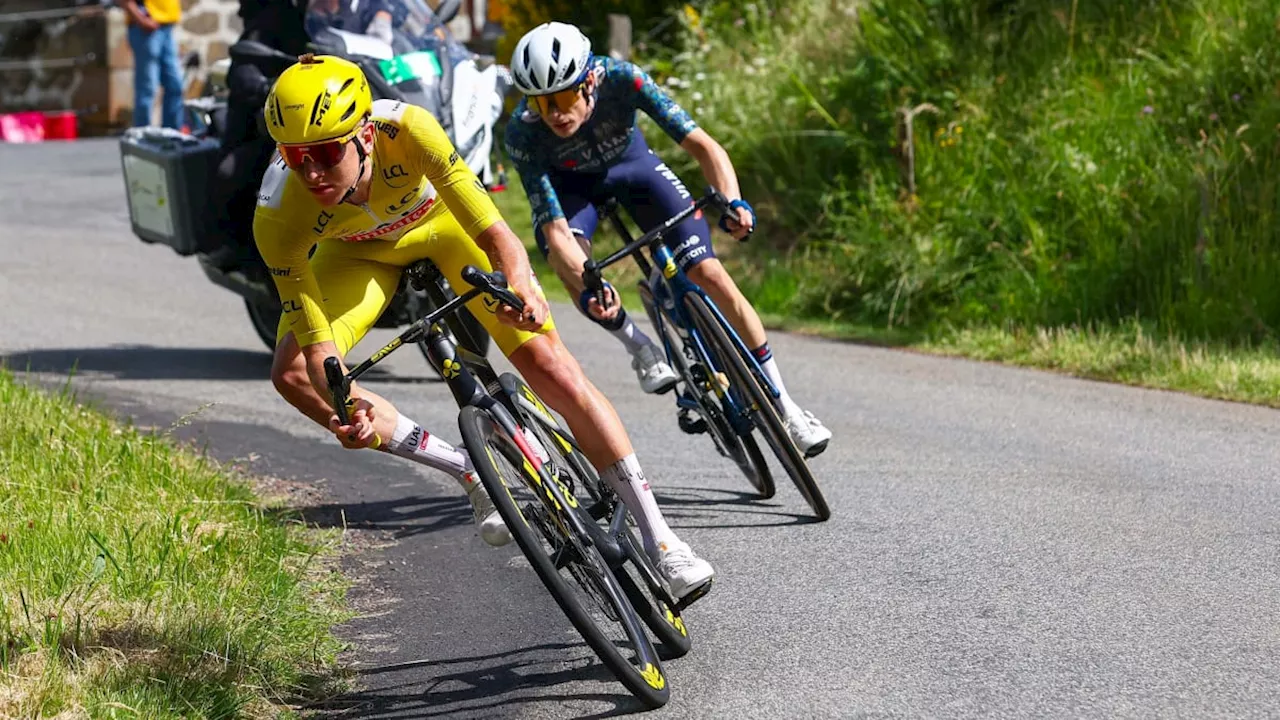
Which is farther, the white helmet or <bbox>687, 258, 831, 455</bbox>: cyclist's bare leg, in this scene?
<bbox>687, 258, 831, 455</bbox>: cyclist's bare leg

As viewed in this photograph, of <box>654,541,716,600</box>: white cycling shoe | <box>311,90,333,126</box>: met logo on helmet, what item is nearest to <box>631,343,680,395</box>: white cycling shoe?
<box>654,541,716,600</box>: white cycling shoe

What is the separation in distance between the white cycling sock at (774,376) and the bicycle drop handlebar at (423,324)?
85.2 inches

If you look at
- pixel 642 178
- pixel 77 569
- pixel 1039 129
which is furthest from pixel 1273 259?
pixel 77 569

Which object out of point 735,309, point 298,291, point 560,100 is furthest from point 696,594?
point 560,100

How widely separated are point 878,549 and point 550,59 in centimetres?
236


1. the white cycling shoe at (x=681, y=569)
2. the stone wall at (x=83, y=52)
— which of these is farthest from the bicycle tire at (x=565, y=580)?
the stone wall at (x=83, y=52)

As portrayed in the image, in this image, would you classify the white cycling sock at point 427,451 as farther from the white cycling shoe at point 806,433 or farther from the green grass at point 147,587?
the white cycling shoe at point 806,433

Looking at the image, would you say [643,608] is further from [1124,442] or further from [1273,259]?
[1273,259]

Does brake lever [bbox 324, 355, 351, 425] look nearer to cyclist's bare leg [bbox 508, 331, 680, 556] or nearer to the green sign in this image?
cyclist's bare leg [bbox 508, 331, 680, 556]

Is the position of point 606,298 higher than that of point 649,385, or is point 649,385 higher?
point 606,298

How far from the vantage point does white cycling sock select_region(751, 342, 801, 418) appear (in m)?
6.94

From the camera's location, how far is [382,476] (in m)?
8.09

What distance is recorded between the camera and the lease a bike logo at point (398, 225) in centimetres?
584

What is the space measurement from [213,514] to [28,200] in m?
11.6
